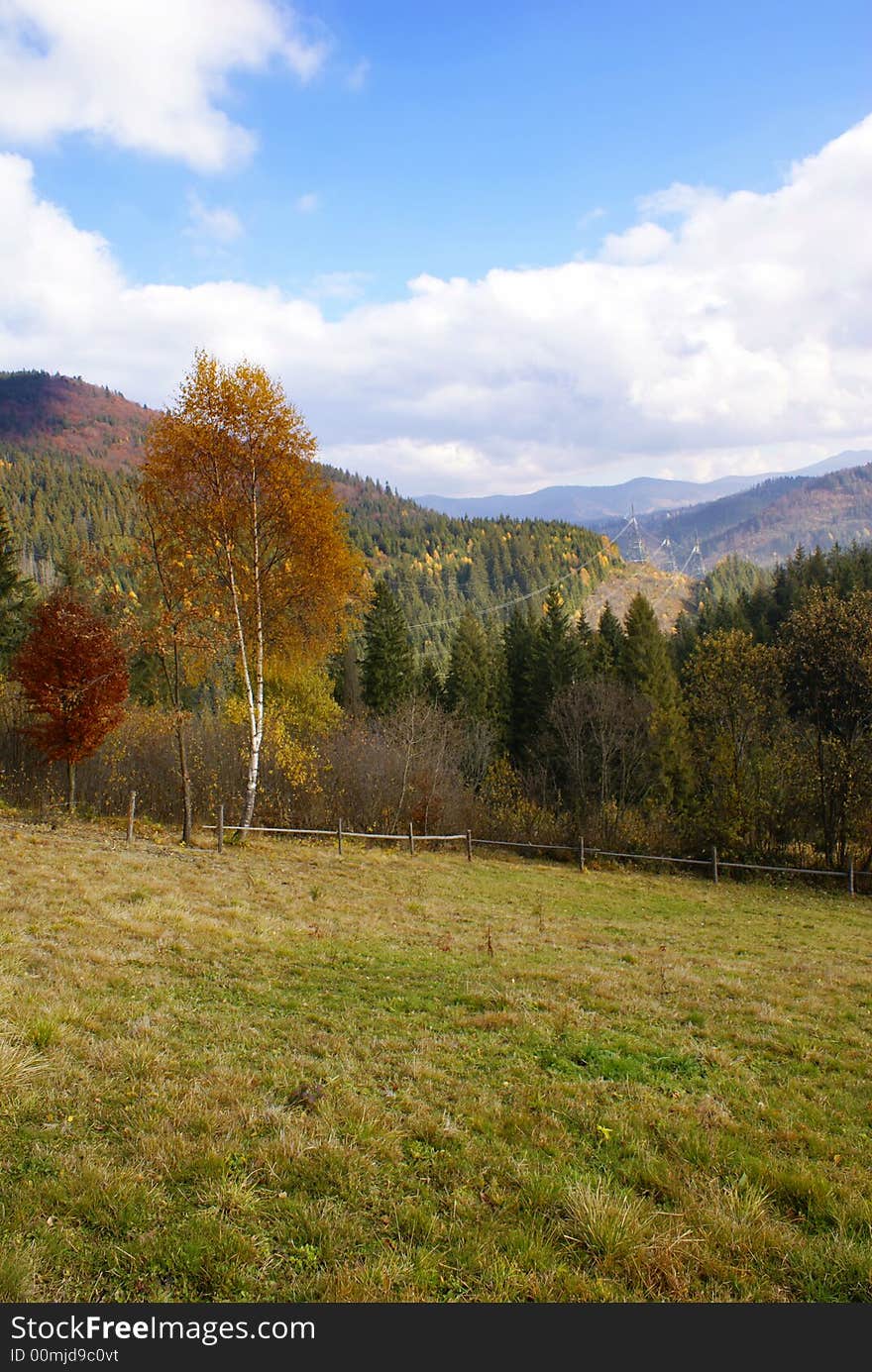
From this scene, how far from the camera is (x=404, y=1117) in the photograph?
5.03 m

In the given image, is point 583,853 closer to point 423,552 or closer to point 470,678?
point 470,678

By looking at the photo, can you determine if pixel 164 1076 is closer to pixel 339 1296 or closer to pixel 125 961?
pixel 339 1296

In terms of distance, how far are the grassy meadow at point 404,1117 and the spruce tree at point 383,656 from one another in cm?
3692

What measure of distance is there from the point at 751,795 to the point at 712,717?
3540mm

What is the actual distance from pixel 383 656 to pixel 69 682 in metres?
28.6

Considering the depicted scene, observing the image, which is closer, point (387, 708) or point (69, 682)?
point (69, 682)

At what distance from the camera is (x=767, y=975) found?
1116 centimetres

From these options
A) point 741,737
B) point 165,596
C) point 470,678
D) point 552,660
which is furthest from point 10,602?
point 741,737

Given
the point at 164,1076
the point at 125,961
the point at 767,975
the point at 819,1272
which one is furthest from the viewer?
the point at 767,975

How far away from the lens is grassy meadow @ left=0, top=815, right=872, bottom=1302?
3494mm

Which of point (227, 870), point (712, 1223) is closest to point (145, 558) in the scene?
point (227, 870)

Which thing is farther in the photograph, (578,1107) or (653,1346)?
(578,1107)

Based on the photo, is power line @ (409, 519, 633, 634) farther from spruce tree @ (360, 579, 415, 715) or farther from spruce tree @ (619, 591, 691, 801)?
spruce tree @ (619, 591, 691, 801)

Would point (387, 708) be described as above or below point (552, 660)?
below
